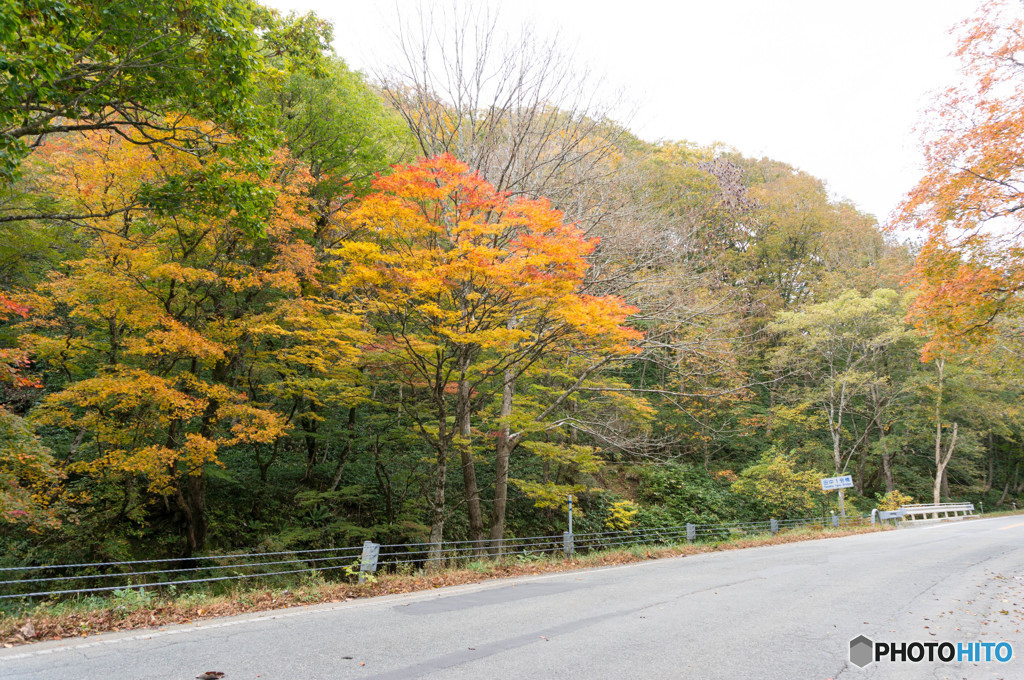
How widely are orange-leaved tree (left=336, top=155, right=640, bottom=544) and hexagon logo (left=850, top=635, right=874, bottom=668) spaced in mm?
6674

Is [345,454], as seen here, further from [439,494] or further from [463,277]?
[463,277]

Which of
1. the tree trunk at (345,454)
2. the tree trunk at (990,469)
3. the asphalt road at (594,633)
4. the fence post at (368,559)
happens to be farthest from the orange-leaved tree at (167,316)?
the tree trunk at (990,469)

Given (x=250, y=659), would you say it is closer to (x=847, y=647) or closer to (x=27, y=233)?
(x=847, y=647)

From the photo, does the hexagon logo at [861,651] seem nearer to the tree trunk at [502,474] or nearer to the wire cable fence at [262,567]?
the wire cable fence at [262,567]

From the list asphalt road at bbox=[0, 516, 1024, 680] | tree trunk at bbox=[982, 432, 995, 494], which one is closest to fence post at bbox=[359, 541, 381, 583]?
asphalt road at bbox=[0, 516, 1024, 680]

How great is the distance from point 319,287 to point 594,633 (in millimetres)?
11246

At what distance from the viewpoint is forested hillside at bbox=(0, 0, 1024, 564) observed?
803 centimetres

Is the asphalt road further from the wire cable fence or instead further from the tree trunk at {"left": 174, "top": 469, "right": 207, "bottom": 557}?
the tree trunk at {"left": 174, "top": 469, "right": 207, "bottom": 557}

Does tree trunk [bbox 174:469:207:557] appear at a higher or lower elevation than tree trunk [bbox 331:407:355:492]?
lower

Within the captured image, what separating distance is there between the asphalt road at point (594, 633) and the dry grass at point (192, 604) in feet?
1.36

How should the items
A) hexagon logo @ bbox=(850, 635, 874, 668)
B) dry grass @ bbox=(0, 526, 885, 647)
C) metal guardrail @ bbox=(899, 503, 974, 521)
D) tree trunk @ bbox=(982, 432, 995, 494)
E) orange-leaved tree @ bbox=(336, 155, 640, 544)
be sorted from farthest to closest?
1. tree trunk @ bbox=(982, 432, 995, 494)
2. metal guardrail @ bbox=(899, 503, 974, 521)
3. orange-leaved tree @ bbox=(336, 155, 640, 544)
4. dry grass @ bbox=(0, 526, 885, 647)
5. hexagon logo @ bbox=(850, 635, 874, 668)

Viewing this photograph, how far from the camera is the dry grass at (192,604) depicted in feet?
18.1

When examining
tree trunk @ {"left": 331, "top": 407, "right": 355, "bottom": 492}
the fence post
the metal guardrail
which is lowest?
the metal guardrail

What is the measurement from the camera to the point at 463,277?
10289 millimetres
